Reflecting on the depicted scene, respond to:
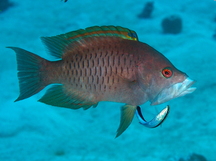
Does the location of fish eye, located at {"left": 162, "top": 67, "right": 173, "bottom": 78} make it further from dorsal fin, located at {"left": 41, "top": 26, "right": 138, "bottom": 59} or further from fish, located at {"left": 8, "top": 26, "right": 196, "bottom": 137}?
dorsal fin, located at {"left": 41, "top": 26, "right": 138, "bottom": 59}

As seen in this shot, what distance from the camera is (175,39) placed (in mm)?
6492

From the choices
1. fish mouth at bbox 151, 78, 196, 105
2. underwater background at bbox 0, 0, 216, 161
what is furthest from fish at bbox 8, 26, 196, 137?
underwater background at bbox 0, 0, 216, 161

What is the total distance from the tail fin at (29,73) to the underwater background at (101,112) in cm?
319

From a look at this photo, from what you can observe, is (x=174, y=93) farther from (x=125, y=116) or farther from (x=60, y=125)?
(x=60, y=125)

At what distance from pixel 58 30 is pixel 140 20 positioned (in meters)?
2.93

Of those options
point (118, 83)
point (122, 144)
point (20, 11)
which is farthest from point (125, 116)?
point (20, 11)

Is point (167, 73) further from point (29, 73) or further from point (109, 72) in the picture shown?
point (29, 73)

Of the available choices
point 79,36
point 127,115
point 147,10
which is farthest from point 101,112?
point 147,10

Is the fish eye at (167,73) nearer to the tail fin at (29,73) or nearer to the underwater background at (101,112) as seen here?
the tail fin at (29,73)

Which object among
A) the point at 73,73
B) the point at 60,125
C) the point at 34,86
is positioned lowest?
the point at 60,125

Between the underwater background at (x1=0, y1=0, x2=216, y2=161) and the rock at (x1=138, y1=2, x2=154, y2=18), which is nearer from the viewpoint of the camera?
the underwater background at (x1=0, y1=0, x2=216, y2=161)

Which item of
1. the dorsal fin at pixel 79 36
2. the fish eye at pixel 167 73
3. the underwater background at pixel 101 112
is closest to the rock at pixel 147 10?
the underwater background at pixel 101 112

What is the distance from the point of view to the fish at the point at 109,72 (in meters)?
1.53

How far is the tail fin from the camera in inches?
68.3
